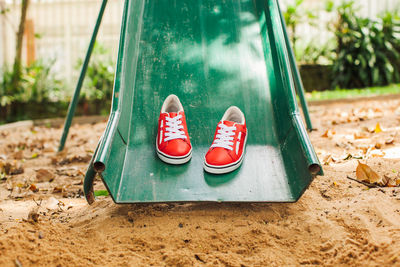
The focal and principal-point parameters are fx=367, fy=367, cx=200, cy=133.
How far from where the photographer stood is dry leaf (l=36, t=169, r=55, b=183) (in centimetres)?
234

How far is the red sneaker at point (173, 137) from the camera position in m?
1.79

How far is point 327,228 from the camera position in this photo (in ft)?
4.67

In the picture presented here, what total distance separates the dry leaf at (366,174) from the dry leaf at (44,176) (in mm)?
1827

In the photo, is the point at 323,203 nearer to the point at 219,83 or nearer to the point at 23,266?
the point at 219,83

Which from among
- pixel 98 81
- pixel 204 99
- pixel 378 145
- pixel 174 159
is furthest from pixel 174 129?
pixel 98 81

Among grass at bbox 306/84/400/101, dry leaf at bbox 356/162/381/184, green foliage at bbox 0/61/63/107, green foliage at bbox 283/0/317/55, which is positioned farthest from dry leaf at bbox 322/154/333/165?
green foliage at bbox 283/0/317/55

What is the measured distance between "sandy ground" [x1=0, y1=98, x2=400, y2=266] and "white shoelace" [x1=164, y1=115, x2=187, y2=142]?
355 mm

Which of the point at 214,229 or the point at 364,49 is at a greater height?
the point at 364,49

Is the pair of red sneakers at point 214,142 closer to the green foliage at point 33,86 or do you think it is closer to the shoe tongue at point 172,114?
the shoe tongue at point 172,114

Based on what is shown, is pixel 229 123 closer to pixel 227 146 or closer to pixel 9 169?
pixel 227 146

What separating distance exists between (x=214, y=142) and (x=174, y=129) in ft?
0.72

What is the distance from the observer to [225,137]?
183 cm

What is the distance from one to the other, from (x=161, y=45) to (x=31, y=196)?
119cm

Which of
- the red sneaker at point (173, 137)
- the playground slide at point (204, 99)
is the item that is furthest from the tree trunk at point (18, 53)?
the red sneaker at point (173, 137)
